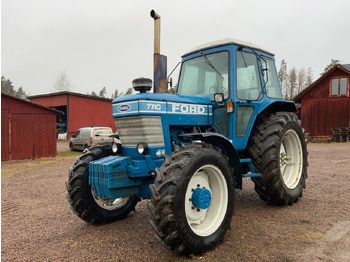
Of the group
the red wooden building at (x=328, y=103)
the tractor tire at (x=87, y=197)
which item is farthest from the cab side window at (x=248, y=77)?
the red wooden building at (x=328, y=103)

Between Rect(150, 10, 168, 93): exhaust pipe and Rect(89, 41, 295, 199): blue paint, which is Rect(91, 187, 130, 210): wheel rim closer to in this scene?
Rect(89, 41, 295, 199): blue paint

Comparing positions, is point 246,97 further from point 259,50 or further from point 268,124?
point 259,50

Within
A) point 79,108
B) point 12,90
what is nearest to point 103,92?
point 12,90

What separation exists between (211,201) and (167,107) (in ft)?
4.40

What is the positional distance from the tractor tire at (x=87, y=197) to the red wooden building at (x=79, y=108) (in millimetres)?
23600

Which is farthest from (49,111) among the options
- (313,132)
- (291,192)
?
(313,132)

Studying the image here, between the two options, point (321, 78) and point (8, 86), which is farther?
point (8, 86)

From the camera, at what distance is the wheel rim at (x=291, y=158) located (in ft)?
17.2

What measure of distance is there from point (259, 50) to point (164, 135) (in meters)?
2.59

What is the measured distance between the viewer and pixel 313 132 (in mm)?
23438

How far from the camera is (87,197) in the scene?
400 centimetres

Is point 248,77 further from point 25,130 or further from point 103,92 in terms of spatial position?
point 103,92

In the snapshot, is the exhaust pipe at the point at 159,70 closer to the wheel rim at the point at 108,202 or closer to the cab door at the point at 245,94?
the cab door at the point at 245,94

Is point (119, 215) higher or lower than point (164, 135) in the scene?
lower
